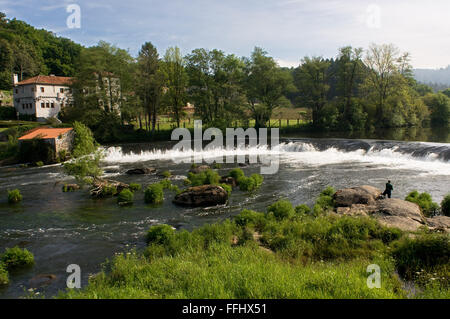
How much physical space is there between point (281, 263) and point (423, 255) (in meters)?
4.66

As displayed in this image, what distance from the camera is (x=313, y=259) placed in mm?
11055

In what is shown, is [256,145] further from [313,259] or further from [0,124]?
[0,124]

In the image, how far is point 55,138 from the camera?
130ft

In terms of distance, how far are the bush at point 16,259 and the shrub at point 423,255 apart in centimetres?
1379

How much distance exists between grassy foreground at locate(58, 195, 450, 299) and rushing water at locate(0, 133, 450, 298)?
2.52 meters

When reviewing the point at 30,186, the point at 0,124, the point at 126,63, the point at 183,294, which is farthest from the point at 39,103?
the point at 183,294

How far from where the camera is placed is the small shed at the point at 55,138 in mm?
39281

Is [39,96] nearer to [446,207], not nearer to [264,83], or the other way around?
[264,83]

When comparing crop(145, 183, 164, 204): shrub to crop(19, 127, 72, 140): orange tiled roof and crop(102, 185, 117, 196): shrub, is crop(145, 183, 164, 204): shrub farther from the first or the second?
crop(19, 127, 72, 140): orange tiled roof

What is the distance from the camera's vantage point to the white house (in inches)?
2667

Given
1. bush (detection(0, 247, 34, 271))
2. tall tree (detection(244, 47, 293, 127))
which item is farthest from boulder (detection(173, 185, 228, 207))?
tall tree (detection(244, 47, 293, 127))

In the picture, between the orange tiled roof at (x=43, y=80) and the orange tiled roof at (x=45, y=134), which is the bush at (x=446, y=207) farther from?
the orange tiled roof at (x=43, y=80)

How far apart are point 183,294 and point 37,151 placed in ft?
127

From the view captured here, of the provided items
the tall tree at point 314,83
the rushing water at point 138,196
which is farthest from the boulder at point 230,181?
the tall tree at point 314,83
